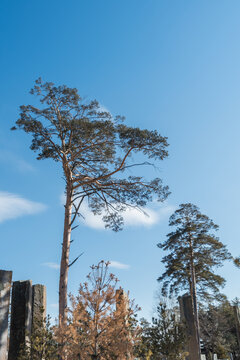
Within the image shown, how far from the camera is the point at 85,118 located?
524 inches

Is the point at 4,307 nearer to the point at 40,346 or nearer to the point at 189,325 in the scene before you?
the point at 40,346

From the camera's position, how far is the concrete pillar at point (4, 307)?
22.1ft

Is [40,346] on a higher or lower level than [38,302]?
lower

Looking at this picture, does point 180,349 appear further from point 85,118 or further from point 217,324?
point 217,324

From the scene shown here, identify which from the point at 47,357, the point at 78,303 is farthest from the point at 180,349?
the point at 78,303

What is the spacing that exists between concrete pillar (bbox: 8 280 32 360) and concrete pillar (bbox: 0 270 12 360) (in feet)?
2.80

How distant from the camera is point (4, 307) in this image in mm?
6996

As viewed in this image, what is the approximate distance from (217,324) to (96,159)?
1039 inches

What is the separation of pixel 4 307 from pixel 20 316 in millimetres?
1171

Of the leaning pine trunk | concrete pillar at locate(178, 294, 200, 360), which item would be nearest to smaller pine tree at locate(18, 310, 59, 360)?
the leaning pine trunk

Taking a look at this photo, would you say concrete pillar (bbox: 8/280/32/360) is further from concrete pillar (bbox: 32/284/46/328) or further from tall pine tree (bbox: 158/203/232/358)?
tall pine tree (bbox: 158/203/232/358)

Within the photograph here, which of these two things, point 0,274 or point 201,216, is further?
point 201,216

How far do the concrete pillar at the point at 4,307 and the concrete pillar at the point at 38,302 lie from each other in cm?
110

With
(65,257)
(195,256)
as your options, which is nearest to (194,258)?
(195,256)
